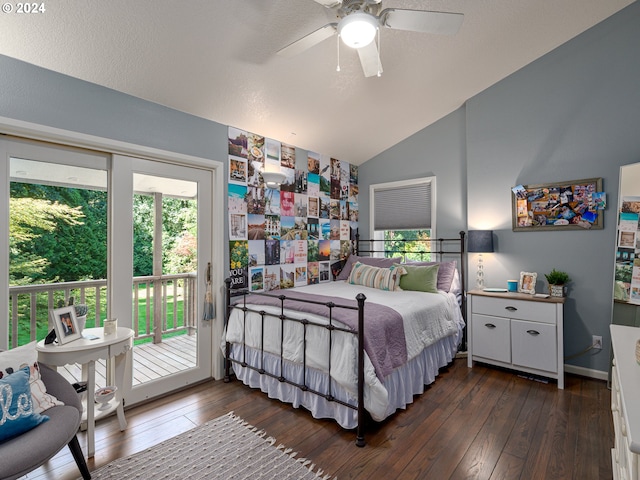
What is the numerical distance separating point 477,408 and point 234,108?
10.6 feet

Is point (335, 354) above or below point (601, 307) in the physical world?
below

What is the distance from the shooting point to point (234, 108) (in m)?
2.86

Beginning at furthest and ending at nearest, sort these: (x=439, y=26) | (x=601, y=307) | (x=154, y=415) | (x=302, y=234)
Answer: (x=302, y=234) → (x=601, y=307) → (x=154, y=415) → (x=439, y=26)

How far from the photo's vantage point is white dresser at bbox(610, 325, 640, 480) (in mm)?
800

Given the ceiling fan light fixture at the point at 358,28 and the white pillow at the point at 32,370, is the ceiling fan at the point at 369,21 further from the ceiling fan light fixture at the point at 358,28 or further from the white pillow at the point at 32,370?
the white pillow at the point at 32,370

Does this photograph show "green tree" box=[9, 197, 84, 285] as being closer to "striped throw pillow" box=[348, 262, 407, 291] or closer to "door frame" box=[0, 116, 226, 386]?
"door frame" box=[0, 116, 226, 386]

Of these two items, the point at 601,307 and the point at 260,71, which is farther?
the point at 601,307

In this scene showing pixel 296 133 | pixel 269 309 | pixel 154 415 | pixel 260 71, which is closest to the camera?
pixel 154 415

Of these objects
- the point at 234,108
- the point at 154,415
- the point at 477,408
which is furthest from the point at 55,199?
the point at 477,408

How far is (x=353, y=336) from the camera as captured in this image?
2.13 m

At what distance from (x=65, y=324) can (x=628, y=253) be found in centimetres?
431

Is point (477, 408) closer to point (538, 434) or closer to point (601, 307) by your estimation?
point (538, 434)

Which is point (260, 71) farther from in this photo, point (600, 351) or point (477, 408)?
point (600, 351)

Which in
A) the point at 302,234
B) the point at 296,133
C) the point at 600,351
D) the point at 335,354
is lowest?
the point at 600,351
